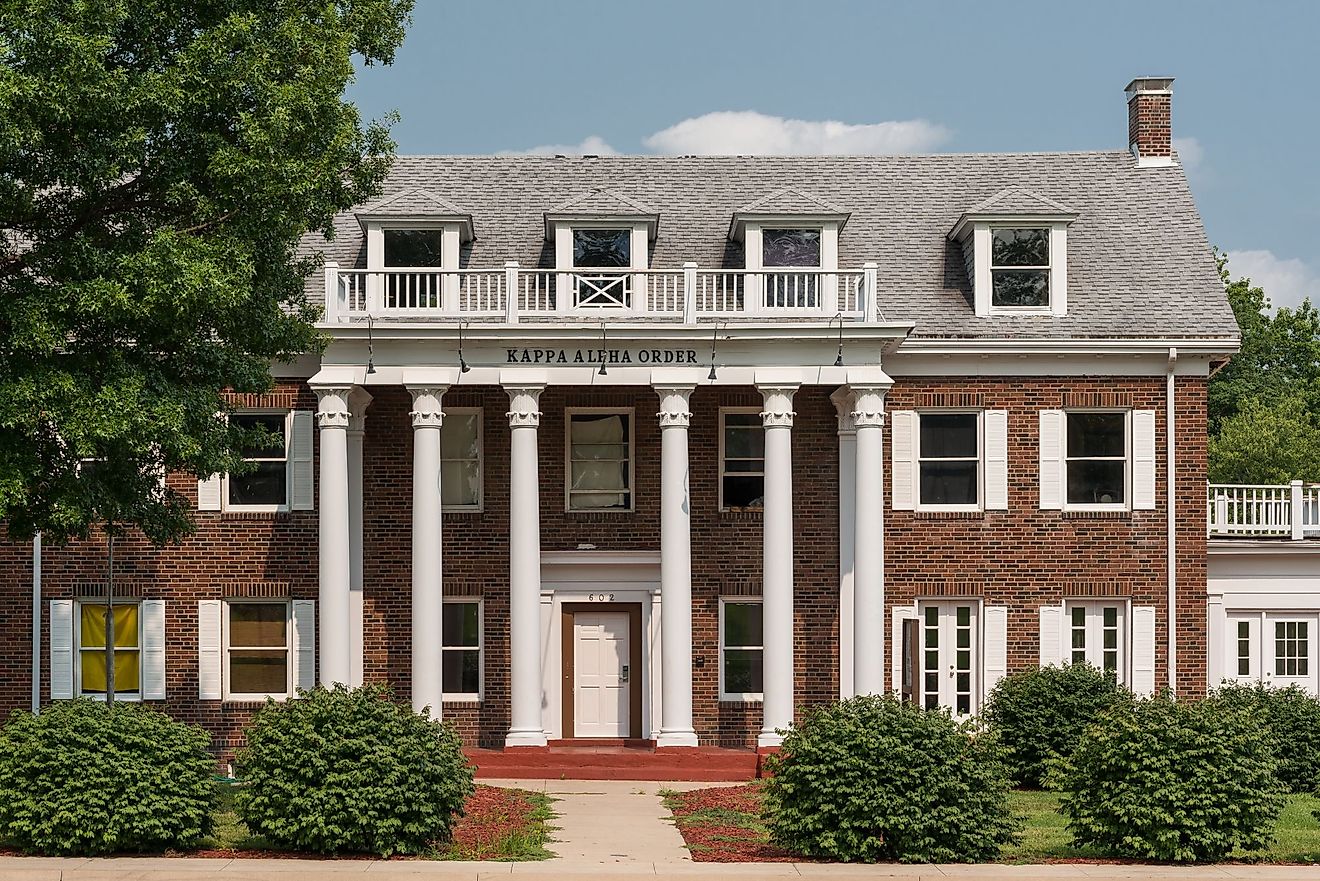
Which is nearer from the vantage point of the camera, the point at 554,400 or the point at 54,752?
the point at 54,752

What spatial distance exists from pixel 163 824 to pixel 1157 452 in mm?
16929

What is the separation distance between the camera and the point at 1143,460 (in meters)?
25.7

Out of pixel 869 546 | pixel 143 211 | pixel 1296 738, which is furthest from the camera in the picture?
pixel 869 546

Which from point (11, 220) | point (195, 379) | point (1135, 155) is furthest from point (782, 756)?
point (1135, 155)

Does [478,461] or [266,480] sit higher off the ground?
[478,461]

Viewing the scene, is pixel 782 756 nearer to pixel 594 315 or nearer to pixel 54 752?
pixel 54 752

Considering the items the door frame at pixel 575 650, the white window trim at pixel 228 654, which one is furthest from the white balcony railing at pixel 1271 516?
the white window trim at pixel 228 654

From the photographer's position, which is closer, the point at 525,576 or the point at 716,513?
the point at 525,576

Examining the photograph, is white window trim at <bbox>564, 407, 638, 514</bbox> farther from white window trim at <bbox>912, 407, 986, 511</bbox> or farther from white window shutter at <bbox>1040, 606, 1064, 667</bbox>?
white window shutter at <bbox>1040, 606, 1064, 667</bbox>

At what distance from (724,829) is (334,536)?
8238 millimetres

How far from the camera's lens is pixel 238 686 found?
83.6ft

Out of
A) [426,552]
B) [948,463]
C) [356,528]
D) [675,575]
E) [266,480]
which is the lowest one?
[675,575]

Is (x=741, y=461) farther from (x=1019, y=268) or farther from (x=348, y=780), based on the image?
(x=348, y=780)

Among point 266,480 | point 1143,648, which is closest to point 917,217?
point 1143,648
